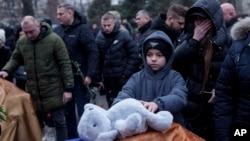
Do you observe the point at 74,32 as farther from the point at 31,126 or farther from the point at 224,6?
the point at 224,6

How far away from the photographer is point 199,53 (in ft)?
13.5

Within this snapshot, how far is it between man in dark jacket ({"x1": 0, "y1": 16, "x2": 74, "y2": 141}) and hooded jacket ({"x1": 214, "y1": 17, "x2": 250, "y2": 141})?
9.39 feet

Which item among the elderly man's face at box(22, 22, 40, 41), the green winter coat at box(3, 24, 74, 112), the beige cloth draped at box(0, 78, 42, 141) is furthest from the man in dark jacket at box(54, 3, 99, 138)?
the beige cloth draped at box(0, 78, 42, 141)

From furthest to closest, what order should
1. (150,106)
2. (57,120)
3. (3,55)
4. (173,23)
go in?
1. (3,55)
2. (57,120)
3. (173,23)
4. (150,106)

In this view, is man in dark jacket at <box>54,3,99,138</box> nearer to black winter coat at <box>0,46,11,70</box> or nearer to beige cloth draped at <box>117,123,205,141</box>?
black winter coat at <box>0,46,11,70</box>

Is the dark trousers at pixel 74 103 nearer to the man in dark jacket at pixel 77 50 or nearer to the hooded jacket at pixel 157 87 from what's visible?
the man in dark jacket at pixel 77 50

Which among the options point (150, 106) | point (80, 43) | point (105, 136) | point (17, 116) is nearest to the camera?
point (105, 136)

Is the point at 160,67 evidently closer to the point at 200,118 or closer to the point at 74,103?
the point at 200,118

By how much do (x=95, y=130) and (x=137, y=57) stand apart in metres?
4.49

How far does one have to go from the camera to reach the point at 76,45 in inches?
273

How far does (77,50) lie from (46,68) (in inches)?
37.7

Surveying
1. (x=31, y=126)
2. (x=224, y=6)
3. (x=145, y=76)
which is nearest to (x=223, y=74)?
(x=145, y=76)

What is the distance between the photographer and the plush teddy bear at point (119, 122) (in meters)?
2.93

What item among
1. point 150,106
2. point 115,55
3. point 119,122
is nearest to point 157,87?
point 150,106
